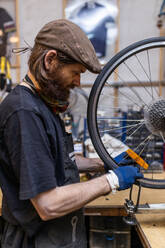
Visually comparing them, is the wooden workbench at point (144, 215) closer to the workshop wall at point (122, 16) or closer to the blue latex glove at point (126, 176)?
the blue latex glove at point (126, 176)

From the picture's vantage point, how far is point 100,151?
0.94 m

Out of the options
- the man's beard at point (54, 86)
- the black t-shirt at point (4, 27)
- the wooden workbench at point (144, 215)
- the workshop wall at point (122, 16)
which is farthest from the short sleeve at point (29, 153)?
the black t-shirt at point (4, 27)

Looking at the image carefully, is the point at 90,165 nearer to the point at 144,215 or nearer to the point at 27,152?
the point at 144,215

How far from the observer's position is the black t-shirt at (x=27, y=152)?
0.59 metres

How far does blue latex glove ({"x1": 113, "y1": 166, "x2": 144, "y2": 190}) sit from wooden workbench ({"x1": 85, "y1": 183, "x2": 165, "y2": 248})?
0.62ft

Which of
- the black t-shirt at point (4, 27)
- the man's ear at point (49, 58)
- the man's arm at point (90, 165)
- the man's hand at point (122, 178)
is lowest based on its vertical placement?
the man's arm at point (90, 165)

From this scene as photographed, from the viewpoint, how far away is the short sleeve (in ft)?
1.91

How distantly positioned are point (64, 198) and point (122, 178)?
0.73 feet

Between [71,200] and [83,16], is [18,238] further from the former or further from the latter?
[83,16]

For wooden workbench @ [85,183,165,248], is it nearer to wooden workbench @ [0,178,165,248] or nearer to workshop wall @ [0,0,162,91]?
wooden workbench @ [0,178,165,248]

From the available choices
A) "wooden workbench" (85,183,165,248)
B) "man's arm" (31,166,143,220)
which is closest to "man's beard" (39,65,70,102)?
"man's arm" (31,166,143,220)

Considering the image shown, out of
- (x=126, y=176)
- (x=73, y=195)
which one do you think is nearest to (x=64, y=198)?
(x=73, y=195)

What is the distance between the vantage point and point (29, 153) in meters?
0.59

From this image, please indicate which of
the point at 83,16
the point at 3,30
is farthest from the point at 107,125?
the point at 3,30
